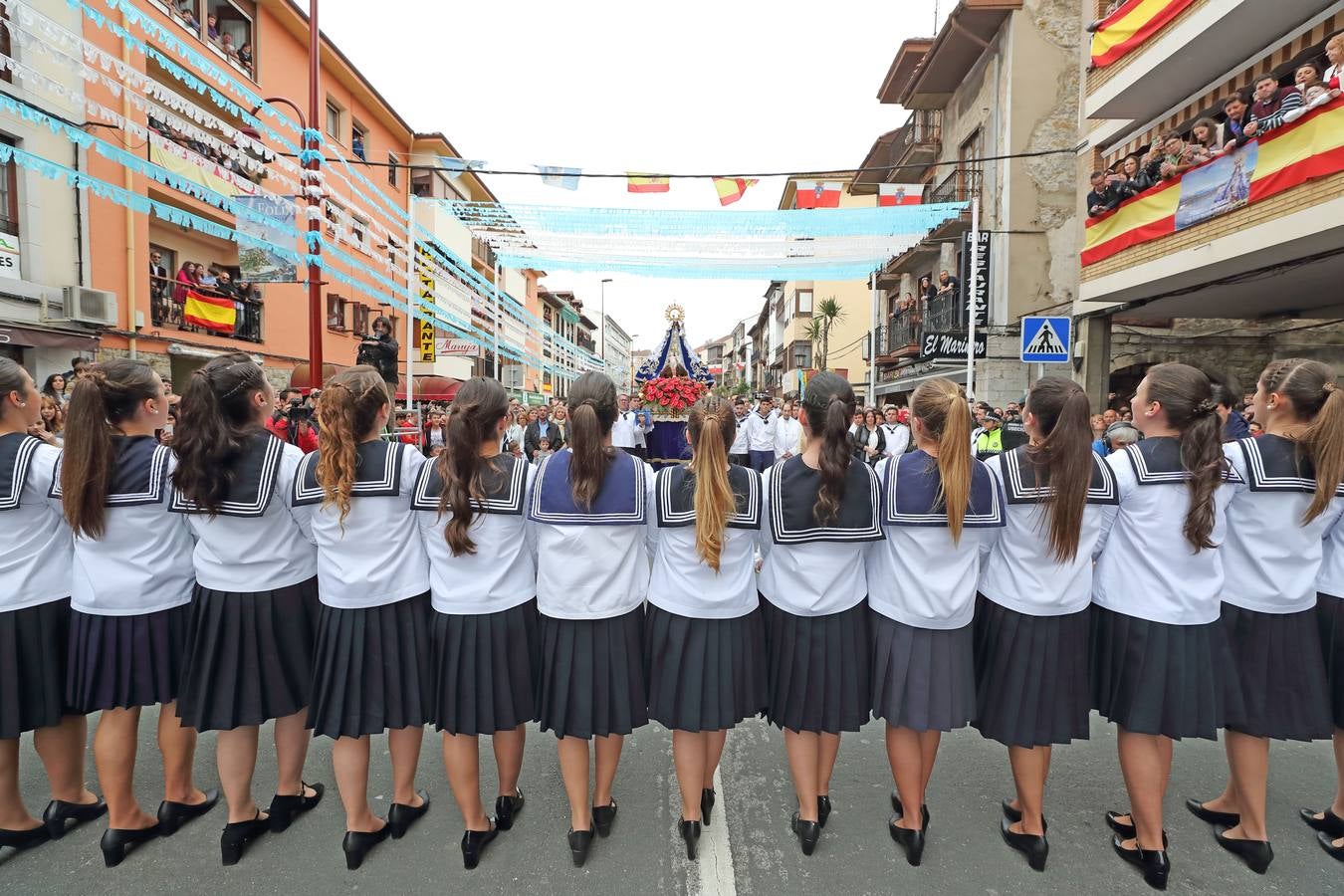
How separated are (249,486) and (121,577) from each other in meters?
0.64

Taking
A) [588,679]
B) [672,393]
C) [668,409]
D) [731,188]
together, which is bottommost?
[588,679]

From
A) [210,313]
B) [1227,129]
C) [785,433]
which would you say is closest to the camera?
[1227,129]

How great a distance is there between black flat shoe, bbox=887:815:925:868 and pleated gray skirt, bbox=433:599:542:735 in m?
1.57

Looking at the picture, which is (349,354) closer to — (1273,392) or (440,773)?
(440,773)

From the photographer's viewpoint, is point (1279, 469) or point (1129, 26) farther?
point (1129, 26)

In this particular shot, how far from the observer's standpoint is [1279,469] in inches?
107

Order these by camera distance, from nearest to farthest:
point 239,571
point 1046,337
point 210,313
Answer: point 239,571 < point 1046,337 < point 210,313

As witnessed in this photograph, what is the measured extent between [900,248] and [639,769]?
1118 centimetres

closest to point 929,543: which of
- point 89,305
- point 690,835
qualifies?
point 690,835

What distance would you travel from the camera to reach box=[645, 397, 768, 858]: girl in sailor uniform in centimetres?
268

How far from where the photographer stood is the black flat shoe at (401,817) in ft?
9.31

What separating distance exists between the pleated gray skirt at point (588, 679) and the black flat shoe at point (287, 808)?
3.77 feet

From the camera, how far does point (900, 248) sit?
1239 cm

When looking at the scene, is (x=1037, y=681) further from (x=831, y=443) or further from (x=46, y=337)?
(x=46, y=337)
